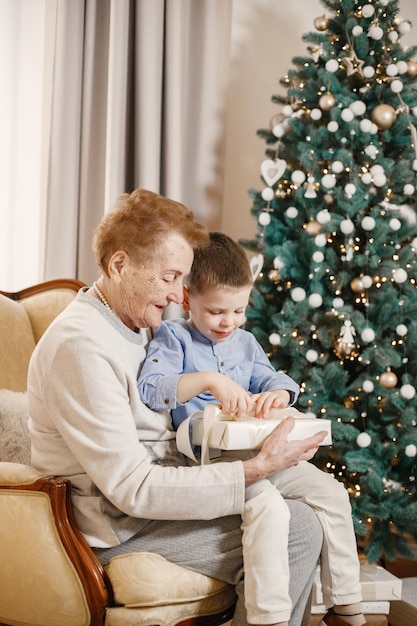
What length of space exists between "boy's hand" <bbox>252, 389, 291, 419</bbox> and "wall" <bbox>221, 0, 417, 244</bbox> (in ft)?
5.85

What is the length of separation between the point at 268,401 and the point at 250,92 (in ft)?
7.23

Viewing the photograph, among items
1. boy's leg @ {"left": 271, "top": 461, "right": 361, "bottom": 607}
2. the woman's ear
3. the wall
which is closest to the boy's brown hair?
the woman's ear

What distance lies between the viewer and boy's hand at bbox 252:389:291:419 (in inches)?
68.6

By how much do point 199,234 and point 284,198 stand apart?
112 cm

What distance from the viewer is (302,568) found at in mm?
1625

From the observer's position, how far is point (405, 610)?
8.50 feet

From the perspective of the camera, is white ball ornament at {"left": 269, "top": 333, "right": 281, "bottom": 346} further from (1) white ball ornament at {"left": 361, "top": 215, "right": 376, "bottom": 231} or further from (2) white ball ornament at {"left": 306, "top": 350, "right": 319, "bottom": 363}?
(1) white ball ornament at {"left": 361, "top": 215, "right": 376, "bottom": 231}

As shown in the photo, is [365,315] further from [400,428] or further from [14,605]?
[14,605]

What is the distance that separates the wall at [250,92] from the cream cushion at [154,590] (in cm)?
219

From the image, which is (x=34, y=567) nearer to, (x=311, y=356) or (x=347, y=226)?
(x=311, y=356)

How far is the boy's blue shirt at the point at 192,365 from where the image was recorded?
1.72m

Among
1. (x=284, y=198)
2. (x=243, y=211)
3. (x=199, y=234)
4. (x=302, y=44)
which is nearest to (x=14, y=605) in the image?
(x=199, y=234)

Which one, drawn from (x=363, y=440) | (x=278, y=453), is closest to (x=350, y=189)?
(x=363, y=440)

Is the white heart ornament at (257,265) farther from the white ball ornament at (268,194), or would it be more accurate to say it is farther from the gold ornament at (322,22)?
the gold ornament at (322,22)
